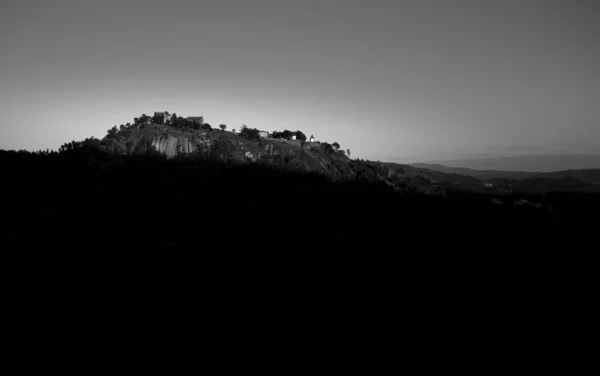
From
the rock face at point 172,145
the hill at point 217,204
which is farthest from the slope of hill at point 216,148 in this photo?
the hill at point 217,204

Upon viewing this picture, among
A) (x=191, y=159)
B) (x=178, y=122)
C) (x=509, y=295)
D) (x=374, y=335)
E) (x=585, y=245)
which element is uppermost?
(x=178, y=122)

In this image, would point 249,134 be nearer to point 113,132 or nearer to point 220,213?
point 113,132

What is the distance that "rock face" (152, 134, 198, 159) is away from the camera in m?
152

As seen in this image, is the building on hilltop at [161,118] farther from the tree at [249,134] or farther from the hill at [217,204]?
the tree at [249,134]

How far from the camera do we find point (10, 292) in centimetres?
2286

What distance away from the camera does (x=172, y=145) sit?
15462cm

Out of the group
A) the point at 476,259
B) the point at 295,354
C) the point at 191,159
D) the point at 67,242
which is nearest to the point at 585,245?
the point at 476,259

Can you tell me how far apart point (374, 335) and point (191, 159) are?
14052 cm

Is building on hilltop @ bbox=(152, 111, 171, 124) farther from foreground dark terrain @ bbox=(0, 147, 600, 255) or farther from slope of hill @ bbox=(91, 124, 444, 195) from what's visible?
foreground dark terrain @ bbox=(0, 147, 600, 255)

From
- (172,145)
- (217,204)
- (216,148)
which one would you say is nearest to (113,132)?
(172,145)

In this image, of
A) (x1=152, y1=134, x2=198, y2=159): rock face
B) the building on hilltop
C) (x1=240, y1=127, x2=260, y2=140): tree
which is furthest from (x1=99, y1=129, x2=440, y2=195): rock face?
the building on hilltop

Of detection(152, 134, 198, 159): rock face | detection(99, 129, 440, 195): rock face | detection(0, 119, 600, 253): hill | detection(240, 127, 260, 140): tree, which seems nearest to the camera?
detection(0, 119, 600, 253): hill

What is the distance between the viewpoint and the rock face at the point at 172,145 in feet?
498

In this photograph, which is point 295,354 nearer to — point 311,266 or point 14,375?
point 14,375
